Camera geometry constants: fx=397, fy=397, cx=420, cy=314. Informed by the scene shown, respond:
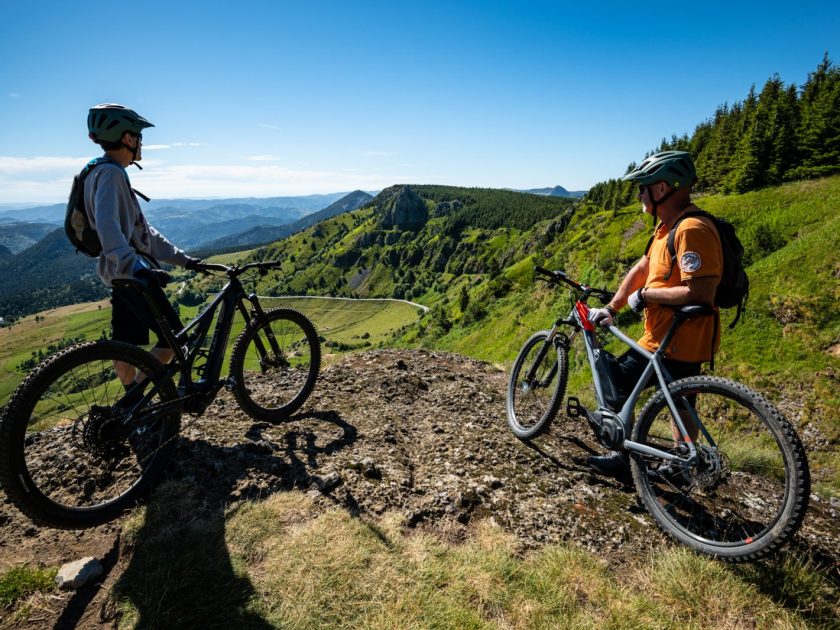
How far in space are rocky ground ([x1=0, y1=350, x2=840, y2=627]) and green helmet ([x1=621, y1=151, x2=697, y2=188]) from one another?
12.6ft

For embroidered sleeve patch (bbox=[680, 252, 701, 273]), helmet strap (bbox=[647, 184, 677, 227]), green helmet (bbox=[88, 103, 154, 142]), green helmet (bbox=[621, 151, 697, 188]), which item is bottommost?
embroidered sleeve patch (bbox=[680, 252, 701, 273])

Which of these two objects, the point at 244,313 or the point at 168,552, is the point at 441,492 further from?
the point at 244,313

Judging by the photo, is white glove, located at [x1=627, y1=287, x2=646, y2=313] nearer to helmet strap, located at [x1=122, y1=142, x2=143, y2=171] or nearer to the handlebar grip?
the handlebar grip

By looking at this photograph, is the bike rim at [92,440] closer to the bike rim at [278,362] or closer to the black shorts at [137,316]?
the black shorts at [137,316]

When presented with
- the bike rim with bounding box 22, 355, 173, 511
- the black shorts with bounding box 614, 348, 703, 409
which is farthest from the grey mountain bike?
the bike rim with bounding box 22, 355, 173, 511

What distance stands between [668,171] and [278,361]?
21.1ft

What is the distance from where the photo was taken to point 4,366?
15600 centimetres

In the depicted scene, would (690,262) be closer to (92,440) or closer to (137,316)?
(137,316)

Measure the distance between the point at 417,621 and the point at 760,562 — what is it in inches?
127

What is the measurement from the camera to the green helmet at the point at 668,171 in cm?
465

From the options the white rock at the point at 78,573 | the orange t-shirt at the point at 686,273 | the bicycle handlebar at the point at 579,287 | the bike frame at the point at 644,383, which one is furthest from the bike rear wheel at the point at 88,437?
the orange t-shirt at the point at 686,273

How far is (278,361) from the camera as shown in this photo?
705 cm

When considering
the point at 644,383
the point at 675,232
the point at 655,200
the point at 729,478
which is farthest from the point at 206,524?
the point at 729,478

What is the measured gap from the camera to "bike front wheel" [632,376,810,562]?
344 centimetres
